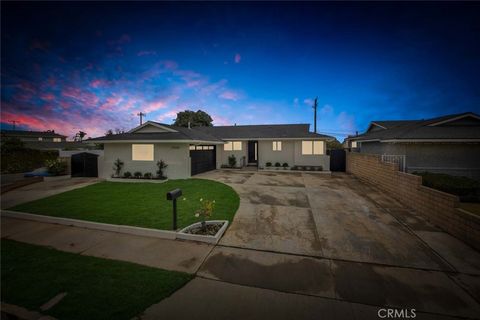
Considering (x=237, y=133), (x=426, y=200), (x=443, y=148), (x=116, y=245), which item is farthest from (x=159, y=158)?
(x=443, y=148)

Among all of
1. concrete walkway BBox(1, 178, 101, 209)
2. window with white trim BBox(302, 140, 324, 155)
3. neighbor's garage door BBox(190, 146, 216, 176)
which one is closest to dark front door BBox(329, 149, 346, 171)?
window with white trim BBox(302, 140, 324, 155)

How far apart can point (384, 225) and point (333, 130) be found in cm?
4732

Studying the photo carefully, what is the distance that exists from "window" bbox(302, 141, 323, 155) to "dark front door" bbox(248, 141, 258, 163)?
18.2ft

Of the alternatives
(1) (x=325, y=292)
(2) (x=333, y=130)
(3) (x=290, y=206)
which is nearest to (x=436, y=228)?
(3) (x=290, y=206)

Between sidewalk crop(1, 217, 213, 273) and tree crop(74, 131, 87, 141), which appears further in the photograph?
tree crop(74, 131, 87, 141)

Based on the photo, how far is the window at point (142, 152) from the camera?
513 inches

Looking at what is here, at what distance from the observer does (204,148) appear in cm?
1594

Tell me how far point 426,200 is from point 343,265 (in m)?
4.77

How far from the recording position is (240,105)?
27422 mm

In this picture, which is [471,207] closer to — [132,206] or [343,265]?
[343,265]

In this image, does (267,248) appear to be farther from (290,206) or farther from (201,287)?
(290,206)

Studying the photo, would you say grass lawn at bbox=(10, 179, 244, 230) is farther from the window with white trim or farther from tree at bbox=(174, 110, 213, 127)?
tree at bbox=(174, 110, 213, 127)

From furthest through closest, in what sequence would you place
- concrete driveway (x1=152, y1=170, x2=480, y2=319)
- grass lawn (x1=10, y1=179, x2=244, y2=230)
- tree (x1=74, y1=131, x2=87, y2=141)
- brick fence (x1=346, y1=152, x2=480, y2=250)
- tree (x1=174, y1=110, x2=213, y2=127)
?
tree (x1=74, y1=131, x2=87, y2=141) → tree (x1=174, y1=110, x2=213, y2=127) → grass lawn (x1=10, y1=179, x2=244, y2=230) → brick fence (x1=346, y1=152, x2=480, y2=250) → concrete driveway (x1=152, y1=170, x2=480, y2=319)

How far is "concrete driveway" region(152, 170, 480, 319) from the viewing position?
2672 mm
